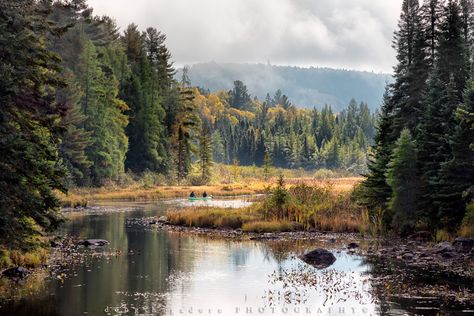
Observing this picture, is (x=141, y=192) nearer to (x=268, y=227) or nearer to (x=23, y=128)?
(x=268, y=227)

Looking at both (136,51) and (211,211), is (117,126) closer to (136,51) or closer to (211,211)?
(136,51)

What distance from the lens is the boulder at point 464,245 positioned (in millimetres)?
32469

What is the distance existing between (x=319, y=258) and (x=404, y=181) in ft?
32.6

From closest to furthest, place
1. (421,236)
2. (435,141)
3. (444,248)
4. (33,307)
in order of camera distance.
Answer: (33,307)
(444,248)
(435,141)
(421,236)

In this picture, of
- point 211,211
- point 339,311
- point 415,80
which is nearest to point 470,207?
point 339,311

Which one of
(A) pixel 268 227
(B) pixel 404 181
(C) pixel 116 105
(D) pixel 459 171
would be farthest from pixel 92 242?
(C) pixel 116 105

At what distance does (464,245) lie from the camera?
32719 mm

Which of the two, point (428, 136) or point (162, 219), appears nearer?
point (428, 136)

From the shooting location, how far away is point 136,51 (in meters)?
114

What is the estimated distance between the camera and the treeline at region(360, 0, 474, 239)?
34.3 m

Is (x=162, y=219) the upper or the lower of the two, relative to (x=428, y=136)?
lower

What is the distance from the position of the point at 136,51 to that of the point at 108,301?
9450 cm

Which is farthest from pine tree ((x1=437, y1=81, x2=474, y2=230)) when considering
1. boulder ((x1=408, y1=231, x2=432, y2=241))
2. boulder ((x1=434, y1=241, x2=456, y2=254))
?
boulder ((x1=408, y1=231, x2=432, y2=241))

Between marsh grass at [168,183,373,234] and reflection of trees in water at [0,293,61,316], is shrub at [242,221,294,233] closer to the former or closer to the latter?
marsh grass at [168,183,373,234]
